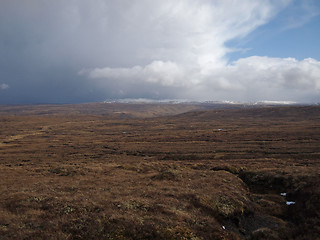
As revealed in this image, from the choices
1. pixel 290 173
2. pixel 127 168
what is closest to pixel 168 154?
pixel 127 168

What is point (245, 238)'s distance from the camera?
15.2 m

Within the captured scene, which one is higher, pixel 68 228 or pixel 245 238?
pixel 68 228

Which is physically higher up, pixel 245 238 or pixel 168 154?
pixel 245 238

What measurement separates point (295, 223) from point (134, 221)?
45.9 ft

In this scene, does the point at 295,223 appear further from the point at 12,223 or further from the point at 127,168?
the point at 127,168

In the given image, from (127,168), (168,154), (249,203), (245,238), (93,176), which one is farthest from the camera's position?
(168,154)

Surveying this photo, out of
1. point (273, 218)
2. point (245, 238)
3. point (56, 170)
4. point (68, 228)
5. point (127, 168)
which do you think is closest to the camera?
point (68, 228)

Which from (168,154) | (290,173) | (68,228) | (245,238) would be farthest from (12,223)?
(168,154)

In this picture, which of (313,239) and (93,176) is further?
(93,176)

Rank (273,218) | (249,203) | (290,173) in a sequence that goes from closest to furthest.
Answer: (273,218) < (249,203) < (290,173)

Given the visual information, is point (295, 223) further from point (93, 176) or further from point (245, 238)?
point (93, 176)

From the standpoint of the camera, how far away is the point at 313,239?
13.8 meters

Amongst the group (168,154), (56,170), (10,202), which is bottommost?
(168,154)

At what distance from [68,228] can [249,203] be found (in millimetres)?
16756
